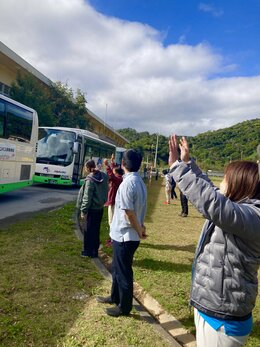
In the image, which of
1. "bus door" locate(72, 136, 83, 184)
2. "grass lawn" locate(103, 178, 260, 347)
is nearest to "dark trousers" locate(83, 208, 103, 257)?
"grass lawn" locate(103, 178, 260, 347)

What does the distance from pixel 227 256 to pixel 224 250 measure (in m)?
0.04

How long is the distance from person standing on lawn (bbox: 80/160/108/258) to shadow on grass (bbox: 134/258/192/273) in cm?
82

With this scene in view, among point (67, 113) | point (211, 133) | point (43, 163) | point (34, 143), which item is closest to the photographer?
point (34, 143)

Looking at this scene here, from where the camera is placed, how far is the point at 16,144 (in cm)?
1038

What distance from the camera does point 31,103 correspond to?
19016 millimetres

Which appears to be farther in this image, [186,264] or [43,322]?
[186,264]

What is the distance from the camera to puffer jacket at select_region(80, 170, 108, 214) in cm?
521

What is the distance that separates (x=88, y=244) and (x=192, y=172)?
3858 mm

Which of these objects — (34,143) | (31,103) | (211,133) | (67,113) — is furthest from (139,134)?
(34,143)

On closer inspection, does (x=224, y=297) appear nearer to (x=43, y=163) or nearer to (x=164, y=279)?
(x=164, y=279)

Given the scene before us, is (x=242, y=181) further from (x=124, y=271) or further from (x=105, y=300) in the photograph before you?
(x=105, y=300)

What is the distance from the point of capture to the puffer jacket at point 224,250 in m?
1.71

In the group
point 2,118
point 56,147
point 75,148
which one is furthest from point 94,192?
point 56,147

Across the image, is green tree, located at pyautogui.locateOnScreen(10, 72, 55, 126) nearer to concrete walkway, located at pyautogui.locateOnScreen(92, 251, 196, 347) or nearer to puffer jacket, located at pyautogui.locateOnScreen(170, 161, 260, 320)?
concrete walkway, located at pyautogui.locateOnScreen(92, 251, 196, 347)
